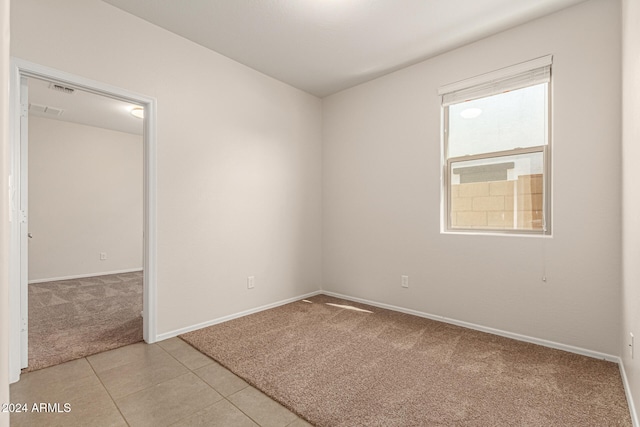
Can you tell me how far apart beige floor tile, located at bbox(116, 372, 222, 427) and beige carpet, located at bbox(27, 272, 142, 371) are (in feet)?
2.97

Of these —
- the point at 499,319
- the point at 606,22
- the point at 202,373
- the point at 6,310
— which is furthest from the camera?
the point at 499,319

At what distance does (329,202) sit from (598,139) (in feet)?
9.00

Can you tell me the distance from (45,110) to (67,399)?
4.70 metres

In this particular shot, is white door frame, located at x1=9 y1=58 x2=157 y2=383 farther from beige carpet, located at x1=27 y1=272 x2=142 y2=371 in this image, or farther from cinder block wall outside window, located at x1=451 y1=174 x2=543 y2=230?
cinder block wall outside window, located at x1=451 y1=174 x2=543 y2=230

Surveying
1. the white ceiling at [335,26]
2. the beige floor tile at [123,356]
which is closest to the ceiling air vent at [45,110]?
the white ceiling at [335,26]

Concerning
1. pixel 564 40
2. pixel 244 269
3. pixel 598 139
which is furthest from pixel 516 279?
pixel 244 269

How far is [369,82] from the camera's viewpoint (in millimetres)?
3762

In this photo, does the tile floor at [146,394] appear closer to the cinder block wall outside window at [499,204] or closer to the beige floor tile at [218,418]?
the beige floor tile at [218,418]

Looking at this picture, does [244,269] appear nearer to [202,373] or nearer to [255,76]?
[202,373]

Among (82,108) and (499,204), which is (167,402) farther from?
(82,108)

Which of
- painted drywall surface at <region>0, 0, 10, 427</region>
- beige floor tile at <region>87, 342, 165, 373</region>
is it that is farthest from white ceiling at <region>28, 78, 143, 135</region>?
painted drywall surface at <region>0, 0, 10, 427</region>

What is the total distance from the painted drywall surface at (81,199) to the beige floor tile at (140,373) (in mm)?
4105

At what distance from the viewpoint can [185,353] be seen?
247cm

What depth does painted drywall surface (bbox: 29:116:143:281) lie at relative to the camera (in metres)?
5.04
